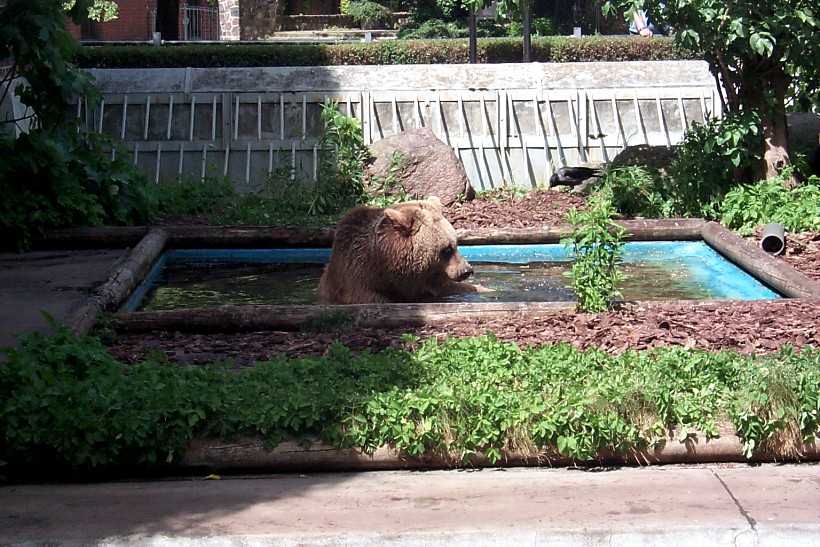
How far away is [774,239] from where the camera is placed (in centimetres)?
1085

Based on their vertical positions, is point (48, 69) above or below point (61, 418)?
above

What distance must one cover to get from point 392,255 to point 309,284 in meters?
2.45

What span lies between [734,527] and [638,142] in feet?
37.8

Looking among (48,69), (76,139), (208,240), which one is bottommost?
(208,240)

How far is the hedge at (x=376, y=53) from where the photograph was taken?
23953 millimetres

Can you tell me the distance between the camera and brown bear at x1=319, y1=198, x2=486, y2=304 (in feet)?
28.3

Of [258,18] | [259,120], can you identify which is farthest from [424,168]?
[258,18]

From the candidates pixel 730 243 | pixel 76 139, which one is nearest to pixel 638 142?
pixel 730 243

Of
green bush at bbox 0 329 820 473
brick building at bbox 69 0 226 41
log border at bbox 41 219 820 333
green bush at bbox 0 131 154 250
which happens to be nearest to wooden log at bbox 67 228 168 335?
log border at bbox 41 219 820 333

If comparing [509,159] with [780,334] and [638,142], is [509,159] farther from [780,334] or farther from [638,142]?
[780,334]

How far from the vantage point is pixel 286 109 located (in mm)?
15859

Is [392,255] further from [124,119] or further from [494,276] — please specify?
[124,119]

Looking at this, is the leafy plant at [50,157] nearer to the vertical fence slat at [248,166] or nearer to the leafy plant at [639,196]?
the vertical fence slat at [248,166]

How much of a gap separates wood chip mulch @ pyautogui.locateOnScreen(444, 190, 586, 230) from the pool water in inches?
32.3
